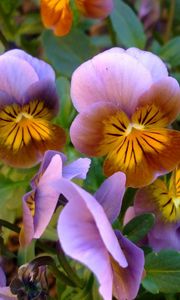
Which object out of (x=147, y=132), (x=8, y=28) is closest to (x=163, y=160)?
(x=147, y=132)

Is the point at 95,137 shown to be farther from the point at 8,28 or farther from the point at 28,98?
the point at 8,28

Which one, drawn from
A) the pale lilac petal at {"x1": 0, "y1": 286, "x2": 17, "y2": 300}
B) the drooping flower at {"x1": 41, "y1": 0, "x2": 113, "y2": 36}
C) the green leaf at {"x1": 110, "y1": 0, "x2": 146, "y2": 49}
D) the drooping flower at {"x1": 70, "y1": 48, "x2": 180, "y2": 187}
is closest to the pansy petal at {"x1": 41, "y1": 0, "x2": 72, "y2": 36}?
the drooping flower at {"x1": 41, "y1": 0, "x2": 113, "y2": 36}

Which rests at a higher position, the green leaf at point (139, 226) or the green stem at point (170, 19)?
the green leaf at point (139, 226)

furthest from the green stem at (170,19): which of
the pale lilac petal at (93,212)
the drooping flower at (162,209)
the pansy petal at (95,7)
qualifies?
the pale lilac petal at (93,212)

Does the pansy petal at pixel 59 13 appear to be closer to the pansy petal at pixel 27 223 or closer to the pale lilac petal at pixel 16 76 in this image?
the pale lilac petal at pixel 16 76

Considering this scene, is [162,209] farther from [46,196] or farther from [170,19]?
[170,19]

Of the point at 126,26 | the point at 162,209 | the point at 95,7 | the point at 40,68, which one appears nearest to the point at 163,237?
the point at 162,209
